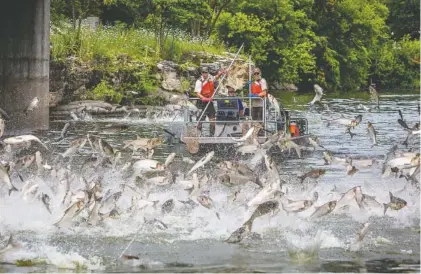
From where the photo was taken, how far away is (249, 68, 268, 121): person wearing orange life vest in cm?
2675

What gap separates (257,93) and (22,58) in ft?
33.7

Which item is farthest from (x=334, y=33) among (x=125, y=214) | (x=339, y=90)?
(x=125, y=214)

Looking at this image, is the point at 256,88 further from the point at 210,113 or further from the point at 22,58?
the point at 22,58

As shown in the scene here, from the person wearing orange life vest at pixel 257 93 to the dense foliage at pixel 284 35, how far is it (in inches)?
812

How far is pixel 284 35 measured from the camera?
72188mm

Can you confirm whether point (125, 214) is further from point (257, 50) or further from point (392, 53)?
point (392, 53)

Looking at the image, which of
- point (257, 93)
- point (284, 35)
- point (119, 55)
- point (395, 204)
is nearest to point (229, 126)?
point (257, 93)

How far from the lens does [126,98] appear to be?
48.1 metres

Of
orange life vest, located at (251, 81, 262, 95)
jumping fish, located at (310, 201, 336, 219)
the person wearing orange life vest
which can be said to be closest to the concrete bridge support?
the person wearing orange life vest

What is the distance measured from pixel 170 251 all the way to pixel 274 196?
69.6 inches

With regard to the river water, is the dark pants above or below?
above

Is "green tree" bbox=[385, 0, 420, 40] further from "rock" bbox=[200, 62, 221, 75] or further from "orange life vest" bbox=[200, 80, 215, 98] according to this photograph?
"orange life vest" bbox=[200, 80, 215, 98]

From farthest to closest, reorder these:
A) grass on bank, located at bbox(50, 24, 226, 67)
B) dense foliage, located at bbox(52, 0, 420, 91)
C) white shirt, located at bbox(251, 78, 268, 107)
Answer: dense foliage, located at bbox(52, 0, 420, 91) < grass on bank, located at bbox(50, 24, 226, 67) < white shirt, located at bbox(251, 78, 268, 107)

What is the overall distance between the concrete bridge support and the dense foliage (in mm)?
11872
